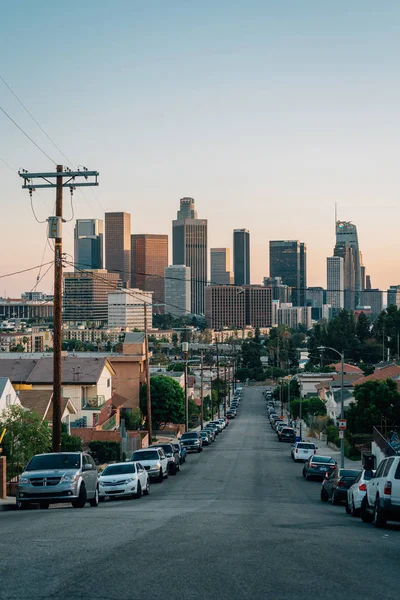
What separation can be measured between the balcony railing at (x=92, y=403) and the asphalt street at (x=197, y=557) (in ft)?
138

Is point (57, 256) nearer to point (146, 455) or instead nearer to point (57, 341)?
point (57, 341)

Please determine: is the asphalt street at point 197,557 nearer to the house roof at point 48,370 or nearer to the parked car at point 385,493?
the parked car at point 385,493

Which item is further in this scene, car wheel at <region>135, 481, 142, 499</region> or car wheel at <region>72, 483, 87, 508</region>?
car wheel at <region>135, 481, 142, 499</region>

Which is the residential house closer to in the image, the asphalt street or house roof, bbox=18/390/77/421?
house roof, bbox=18/390/77/421

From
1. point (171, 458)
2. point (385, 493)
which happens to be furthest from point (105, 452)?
point (385, 493)

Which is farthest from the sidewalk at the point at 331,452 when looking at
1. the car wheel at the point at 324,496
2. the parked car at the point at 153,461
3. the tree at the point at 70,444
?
the car wheel at the point at 324,496

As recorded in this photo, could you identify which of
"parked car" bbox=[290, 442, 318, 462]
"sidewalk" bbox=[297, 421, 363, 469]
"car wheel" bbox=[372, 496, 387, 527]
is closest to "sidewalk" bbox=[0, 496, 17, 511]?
"car wheel" bbox=[372, 496, 387, 527]

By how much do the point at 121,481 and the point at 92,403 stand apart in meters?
35.2

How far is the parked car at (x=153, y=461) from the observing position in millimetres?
38562

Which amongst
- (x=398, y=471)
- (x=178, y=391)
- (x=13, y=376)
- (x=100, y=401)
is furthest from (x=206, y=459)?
(x=398, y=471)

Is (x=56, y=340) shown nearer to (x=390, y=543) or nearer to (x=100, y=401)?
(x=390, y=543)

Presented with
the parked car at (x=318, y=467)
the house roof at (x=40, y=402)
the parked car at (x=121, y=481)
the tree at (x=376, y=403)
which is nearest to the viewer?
the parked car at (x=121, y=481)

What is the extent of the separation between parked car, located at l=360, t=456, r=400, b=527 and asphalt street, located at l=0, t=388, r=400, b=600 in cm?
37

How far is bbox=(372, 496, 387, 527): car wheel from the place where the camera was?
58.1 feet
